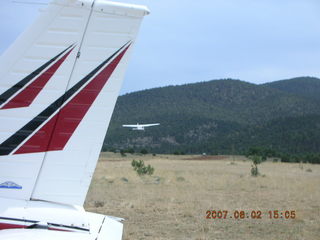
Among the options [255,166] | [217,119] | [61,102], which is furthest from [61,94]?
[217,119]

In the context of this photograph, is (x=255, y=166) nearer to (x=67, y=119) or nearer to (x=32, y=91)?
(x=67, y=119)

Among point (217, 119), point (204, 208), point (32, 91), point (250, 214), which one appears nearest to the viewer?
point (32, 91)

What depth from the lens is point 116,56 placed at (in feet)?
11.1

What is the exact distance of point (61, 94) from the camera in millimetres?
3275

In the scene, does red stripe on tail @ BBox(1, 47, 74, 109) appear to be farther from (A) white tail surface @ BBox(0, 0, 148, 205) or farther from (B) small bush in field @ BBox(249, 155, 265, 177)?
(B) small bush in field @ BBox(249, 155, 265, 177)

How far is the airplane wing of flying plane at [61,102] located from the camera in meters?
3.15

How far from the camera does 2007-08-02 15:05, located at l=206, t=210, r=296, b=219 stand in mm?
10133

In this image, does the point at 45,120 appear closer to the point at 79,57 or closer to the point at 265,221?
the point at 79,57

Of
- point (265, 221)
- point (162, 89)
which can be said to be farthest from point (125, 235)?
point (162, 89)

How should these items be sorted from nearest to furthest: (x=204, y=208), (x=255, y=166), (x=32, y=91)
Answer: (x=32, y=91)
(x=204, y=208)
(x=255, y=166)

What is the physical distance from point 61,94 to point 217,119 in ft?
305

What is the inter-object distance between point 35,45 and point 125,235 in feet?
18.5

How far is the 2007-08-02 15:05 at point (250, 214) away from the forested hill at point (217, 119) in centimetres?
5340

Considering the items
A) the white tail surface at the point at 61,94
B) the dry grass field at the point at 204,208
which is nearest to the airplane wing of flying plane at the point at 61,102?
the white tail surface at the point at 61,94
